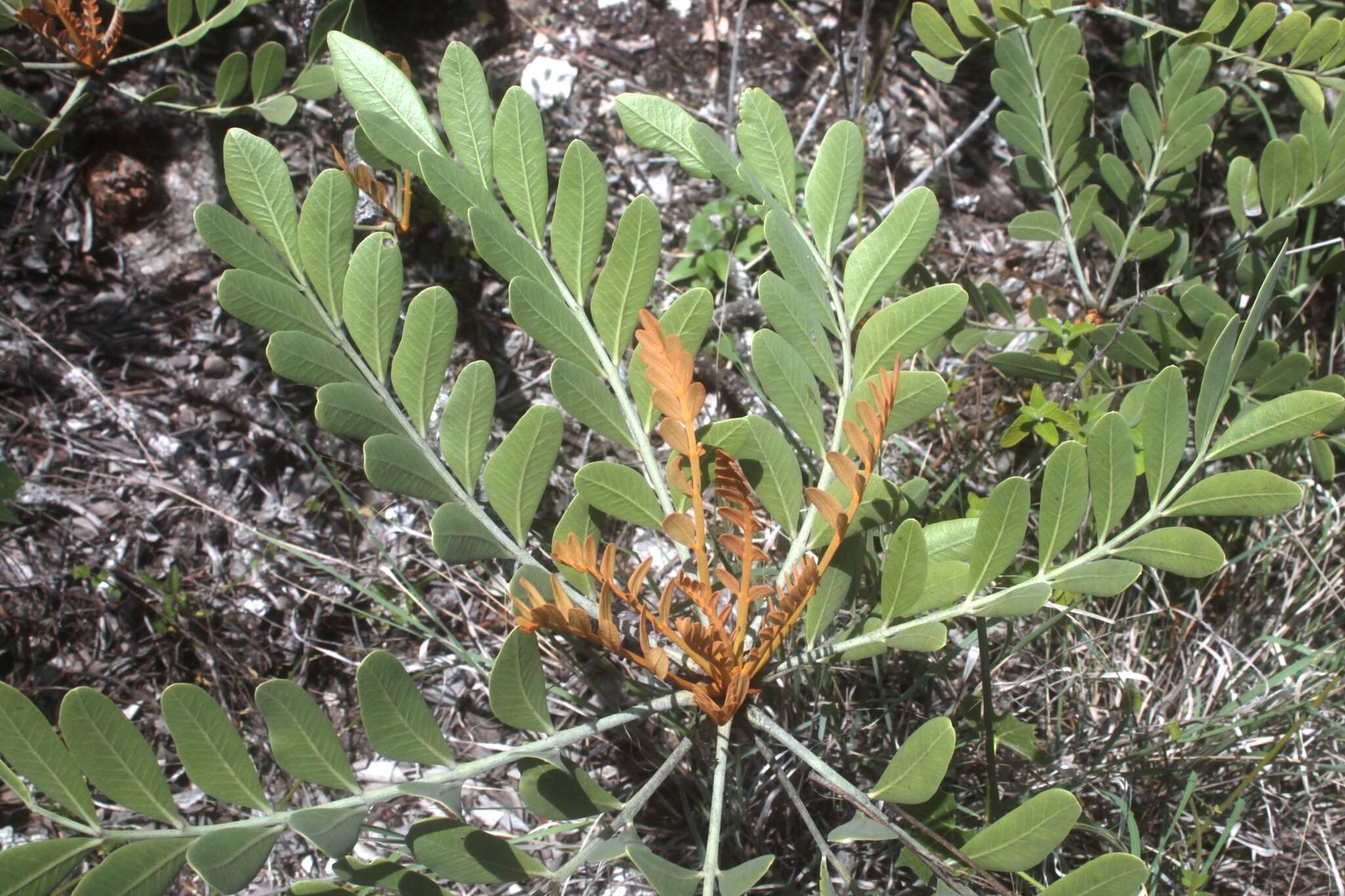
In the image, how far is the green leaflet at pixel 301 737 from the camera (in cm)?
89

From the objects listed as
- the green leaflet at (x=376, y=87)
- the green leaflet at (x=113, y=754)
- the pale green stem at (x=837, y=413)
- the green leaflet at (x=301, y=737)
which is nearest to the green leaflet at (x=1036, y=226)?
the pale green stem at (x=837, y=413)

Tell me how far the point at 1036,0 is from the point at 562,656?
128 cm

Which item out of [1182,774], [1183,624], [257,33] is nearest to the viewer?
[1182,774]

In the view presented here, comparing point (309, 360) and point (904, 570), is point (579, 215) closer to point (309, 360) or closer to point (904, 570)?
point (309, 360)

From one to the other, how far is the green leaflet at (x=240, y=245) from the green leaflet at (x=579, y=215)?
0.32 m

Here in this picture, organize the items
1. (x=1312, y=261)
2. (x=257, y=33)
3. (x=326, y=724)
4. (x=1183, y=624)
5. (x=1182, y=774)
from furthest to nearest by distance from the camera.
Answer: (x=257, y=33), (x=1312, y=261), (x=1183, y=624), (x=1182, y=774), (x=326, y=724)

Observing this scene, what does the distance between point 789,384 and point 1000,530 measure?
287 millimetres

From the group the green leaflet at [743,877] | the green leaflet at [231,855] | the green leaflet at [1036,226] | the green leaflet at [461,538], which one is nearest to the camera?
the green leaflet at [231,855]

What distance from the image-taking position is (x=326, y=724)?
0.93 meters

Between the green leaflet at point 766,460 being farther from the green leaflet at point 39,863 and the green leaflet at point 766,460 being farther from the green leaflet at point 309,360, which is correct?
the green leaflet at point 39,863

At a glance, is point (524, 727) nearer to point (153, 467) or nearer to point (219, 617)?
point (219, 617)

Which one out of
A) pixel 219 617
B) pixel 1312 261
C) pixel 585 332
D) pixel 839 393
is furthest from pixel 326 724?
pixel 1312 261

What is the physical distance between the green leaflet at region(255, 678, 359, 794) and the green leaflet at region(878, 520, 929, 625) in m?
0.59

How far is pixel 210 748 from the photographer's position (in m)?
0.89
